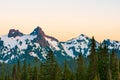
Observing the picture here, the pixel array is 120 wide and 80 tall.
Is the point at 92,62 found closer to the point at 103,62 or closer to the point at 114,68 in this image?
the point at 103,62

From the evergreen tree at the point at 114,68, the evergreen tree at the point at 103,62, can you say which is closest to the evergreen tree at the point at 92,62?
the evergreen tree at the point at 103,62

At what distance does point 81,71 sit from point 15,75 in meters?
56.9

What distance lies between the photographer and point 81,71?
A: 10562 centimetres

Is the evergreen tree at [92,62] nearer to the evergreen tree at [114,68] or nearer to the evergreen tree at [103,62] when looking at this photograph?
the evergreen tree at [103,62]

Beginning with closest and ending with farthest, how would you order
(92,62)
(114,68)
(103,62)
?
(92,62) → (103,62) → (114,68)

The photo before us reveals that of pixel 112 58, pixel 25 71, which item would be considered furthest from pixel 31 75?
pixel 112 58

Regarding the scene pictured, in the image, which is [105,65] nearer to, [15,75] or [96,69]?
Result: [96,69]

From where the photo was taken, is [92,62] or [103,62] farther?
[103,62]

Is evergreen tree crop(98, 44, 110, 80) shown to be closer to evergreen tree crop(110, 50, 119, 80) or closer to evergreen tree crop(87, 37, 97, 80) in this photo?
evergreen tree crop(110, 50, 119, 80)

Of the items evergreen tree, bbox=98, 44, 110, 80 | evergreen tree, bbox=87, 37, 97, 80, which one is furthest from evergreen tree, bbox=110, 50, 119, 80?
evergreen tree, bbox=87, 37, 97, 80

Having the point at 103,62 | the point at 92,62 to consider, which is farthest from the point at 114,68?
the point at 92,62

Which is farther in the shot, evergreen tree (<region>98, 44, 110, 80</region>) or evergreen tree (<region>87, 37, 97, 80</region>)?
evergreen tree (<region>98, 44, 110, 80</region>)

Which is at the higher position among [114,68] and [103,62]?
[103,62]

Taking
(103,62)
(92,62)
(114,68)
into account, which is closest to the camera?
(92,62)
